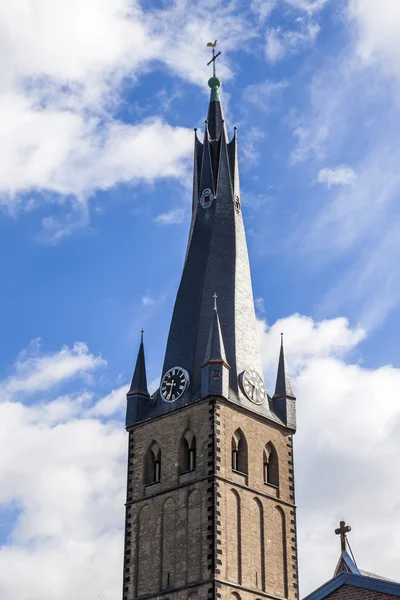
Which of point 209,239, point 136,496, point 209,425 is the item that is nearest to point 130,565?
point 136,496

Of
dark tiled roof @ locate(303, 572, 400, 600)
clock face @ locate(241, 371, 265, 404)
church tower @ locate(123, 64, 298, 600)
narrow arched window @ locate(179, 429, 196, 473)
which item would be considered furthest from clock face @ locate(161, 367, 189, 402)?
dark tiled roof @ locate(303, 572, 400, 600)

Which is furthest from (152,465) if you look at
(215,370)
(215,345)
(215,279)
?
(215,279)

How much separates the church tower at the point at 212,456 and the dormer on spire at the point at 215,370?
0.06m

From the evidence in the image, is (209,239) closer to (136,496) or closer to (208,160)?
(208,160)

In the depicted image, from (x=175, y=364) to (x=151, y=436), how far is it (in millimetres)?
4181

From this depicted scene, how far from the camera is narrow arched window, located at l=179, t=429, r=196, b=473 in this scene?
185 feet

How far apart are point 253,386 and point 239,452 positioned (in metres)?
4.13

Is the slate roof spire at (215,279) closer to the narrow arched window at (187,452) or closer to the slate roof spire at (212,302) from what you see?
the slate roof spire at (212,302)

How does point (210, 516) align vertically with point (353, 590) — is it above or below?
above

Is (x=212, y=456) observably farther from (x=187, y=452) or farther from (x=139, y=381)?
(x=139, y=381)

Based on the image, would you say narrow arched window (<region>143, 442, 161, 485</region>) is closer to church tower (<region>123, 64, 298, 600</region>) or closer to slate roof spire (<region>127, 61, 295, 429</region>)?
church tower (<region>123, 64, 298, 600</region>)

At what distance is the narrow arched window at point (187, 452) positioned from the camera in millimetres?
56375

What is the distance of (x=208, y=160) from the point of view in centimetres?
6819

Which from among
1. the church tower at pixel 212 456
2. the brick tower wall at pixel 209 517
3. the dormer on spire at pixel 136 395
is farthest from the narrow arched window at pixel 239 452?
the dormer on spire at pixel 136 395
